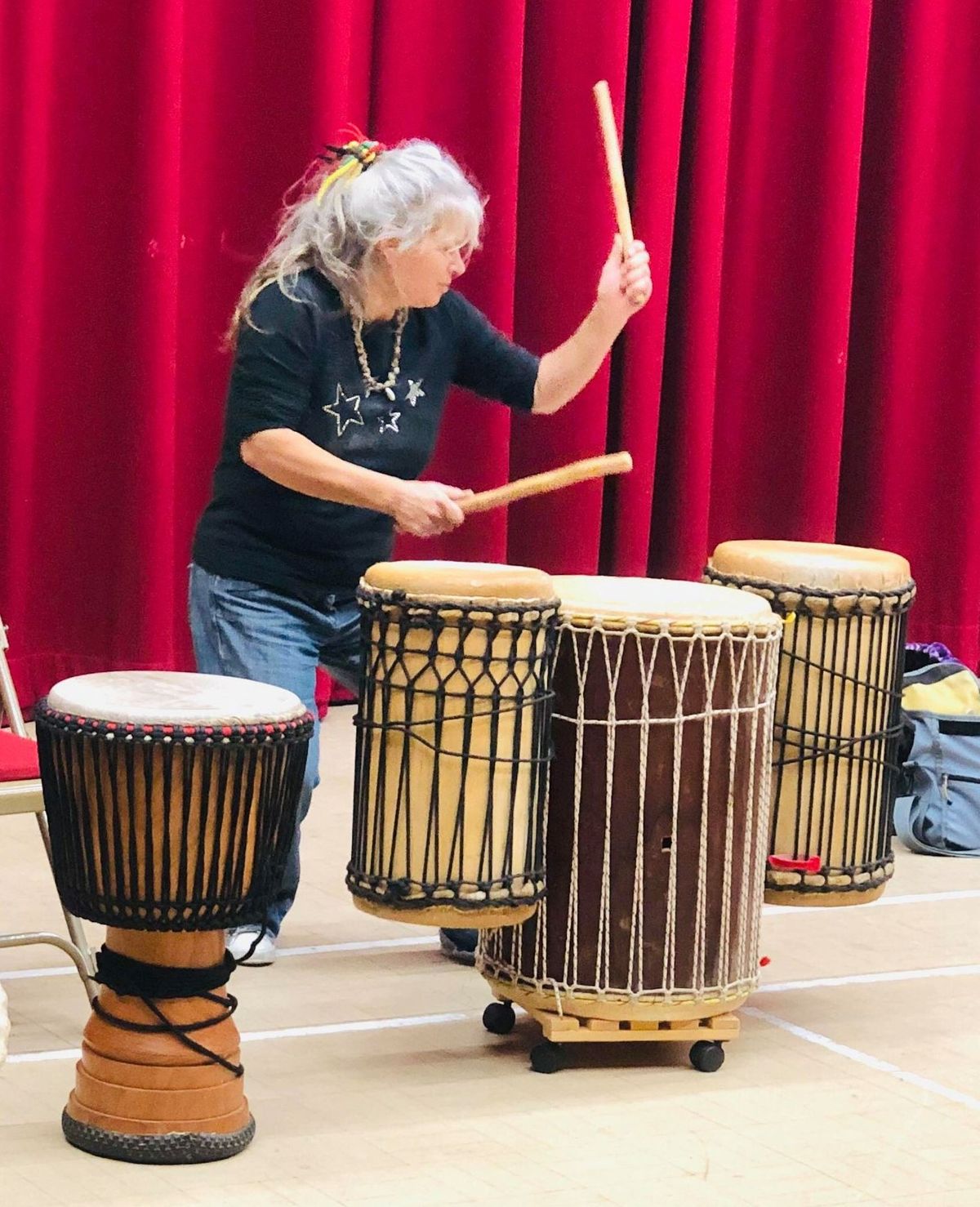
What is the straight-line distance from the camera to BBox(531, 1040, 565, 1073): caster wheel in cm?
272

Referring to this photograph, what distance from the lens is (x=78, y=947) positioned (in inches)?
112

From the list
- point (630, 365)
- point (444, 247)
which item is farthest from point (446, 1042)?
point (630, 365)

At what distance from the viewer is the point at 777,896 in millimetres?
3004

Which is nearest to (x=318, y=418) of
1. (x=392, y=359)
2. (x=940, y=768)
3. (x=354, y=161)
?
(x=392, y=359)

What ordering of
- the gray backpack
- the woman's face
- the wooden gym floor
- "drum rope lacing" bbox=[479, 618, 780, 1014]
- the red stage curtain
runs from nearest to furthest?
the wooden gym floor → "drum rope lacing" bbox=[479, 618, 780, 1014] → the woman's face → the gray backpack → the red stage curtain

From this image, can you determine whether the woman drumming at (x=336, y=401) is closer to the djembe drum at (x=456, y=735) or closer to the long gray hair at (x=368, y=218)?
the long gray hair at (x=368, y=218)

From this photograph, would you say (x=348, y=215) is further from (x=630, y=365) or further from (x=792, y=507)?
(x=792, y=507)

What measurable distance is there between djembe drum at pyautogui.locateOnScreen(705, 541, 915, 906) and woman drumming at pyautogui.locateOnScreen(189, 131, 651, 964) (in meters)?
0.53

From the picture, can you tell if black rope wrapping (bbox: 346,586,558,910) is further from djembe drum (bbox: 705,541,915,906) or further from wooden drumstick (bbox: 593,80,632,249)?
wooden drumstick (bbox: 593,80,632,249)

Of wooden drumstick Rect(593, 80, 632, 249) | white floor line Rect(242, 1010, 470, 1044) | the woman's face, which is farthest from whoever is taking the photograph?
wooden drumstick Rect(593, 80, 632, 249)

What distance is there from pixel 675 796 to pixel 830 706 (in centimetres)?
39

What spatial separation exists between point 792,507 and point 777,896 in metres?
2.66

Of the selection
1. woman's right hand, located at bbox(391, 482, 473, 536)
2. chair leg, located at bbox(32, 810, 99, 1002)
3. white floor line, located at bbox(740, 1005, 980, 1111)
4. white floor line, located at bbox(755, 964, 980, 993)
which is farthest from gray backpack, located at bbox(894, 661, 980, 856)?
chair leg, located at bbox(32, 810, 99, 1002)

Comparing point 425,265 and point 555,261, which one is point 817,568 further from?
point 555,261
